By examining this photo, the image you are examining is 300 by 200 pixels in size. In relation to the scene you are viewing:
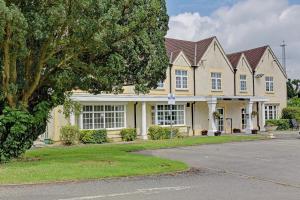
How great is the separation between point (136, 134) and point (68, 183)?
72.9 feet

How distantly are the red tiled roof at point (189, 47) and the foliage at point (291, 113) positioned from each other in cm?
1176

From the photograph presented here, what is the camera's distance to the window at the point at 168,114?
36.6m

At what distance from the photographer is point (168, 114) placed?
123 feet

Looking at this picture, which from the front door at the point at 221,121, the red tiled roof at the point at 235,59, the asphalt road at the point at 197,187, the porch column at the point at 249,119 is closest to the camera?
the asphalt road at the point at 197,187

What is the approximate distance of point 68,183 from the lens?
12.4 meters

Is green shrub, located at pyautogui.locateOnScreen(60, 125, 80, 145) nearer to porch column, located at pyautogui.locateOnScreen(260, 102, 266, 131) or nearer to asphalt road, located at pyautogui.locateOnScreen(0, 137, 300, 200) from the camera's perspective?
asphalt road, located at pyautogui.locateOnScreen(0, 137, 300, 200)

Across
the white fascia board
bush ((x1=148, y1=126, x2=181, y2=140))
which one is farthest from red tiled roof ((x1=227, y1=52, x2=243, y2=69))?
bush ((x1=148, y1=126, x2=181, y2=140))

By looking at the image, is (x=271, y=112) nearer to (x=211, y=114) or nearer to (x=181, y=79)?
(x=211, y=114)

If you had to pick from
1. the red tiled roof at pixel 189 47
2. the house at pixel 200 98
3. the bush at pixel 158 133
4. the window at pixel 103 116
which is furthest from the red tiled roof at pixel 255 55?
the window at pixel 103 116

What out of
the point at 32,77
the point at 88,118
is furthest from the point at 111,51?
the point at 88,118

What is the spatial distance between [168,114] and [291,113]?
1536cm

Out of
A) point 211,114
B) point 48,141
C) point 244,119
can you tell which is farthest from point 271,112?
point 48,141

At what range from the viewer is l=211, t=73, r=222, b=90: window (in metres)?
40.9

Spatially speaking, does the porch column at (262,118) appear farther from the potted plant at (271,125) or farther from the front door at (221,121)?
the front door at (221,121)
